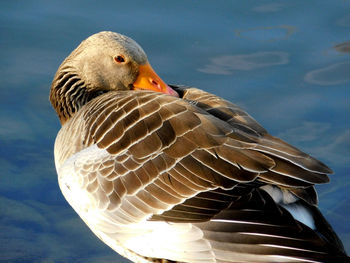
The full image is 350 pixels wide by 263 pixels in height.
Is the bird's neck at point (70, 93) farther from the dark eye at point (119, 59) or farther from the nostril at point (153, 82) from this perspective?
the nostril at point (153, 82)

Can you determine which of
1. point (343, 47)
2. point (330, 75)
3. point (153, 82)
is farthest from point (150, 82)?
point (343, 47)

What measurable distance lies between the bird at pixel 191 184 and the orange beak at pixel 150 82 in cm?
21

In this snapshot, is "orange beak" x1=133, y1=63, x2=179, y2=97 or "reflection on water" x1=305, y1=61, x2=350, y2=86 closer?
"orange beak" x1=133, y1=63, x2=179, y2=97

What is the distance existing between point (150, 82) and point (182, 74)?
180 cm

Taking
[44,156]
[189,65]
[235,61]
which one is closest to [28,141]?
[44,156]

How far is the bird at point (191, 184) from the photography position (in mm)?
4066

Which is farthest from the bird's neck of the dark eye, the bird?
the bird

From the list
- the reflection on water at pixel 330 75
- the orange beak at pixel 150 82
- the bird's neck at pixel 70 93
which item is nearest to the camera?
the orange beak at pixel 150 82

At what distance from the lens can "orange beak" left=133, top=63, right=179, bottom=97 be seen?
517 cm

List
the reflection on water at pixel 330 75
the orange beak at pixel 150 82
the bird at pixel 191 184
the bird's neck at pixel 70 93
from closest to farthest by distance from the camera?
the bird at pixel 191 184
the orange beak at pixel 150 82
the bird's neck at pixel 70 93
the reflection on water at pixel 330 75

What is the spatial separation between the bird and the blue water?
36.2 inches

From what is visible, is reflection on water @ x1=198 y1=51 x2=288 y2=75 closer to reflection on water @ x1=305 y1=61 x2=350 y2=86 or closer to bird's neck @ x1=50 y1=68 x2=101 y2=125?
reflection on water @ x1=305 y1=61 x2=350 y2=86

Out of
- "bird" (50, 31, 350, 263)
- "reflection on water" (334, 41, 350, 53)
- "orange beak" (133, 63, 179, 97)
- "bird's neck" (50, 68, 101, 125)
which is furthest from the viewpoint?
"reflection on water" (334, 41, 350, 53)

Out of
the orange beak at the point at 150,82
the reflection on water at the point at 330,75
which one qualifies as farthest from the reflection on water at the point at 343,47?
the orange beak at the point at 150,82
